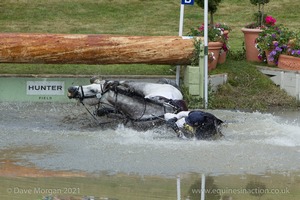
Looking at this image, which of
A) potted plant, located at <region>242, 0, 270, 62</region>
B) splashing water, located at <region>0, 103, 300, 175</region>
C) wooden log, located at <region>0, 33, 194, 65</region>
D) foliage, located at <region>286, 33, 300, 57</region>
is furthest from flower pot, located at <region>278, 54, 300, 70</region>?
wooden log, located at <region>0, 33, 194, 65</region>

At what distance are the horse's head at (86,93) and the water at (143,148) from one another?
0.39 metres

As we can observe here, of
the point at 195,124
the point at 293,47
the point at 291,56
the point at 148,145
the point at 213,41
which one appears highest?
the point at 213,41

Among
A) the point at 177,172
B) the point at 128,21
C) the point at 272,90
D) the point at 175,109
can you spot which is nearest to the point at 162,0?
the point at 128,21

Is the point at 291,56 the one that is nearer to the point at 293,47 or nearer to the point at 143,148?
the point at 293,47

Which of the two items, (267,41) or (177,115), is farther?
(267,41)

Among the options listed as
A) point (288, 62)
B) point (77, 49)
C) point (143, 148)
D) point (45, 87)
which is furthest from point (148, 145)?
point (288, 62)

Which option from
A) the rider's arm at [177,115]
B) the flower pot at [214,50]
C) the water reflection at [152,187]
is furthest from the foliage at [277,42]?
the water reflection at [152,187]

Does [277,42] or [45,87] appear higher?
[277,42]

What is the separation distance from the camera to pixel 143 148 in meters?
10.0

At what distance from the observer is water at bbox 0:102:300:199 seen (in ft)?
29.9

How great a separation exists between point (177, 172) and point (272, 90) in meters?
4.82

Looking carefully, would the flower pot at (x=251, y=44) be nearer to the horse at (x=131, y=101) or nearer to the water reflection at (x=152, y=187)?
the horse at (x=131, y=101)

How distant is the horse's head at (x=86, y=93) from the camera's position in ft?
35.8

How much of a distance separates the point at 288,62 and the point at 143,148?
13.8 feet
